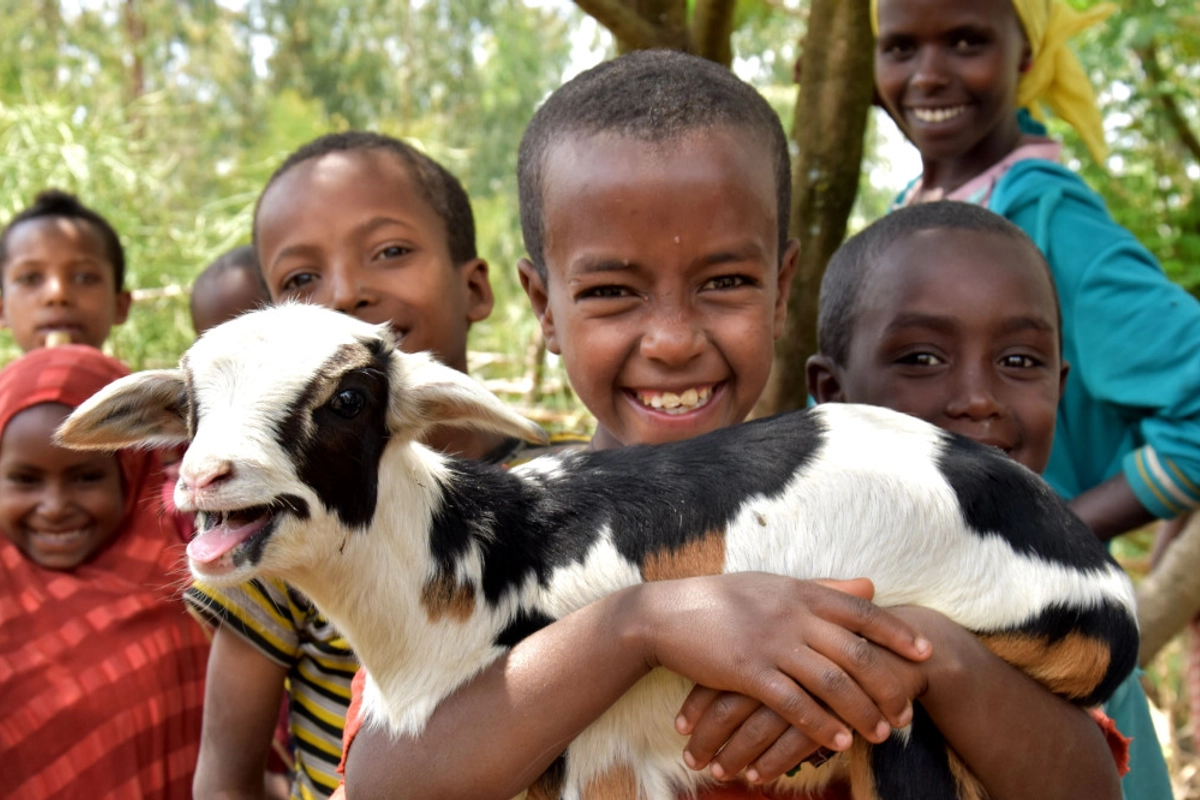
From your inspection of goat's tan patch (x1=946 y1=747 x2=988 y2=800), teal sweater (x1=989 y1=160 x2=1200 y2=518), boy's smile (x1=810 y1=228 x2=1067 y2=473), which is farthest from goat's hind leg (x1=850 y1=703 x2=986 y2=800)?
teal sweater (x1=989 y1=160 x2=1200 y2=518)

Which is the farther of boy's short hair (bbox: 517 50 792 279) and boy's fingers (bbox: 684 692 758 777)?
boy's short hair (bbox: 517 50 792 279)

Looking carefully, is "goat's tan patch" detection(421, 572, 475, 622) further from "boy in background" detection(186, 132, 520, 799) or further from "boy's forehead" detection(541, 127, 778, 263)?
"boy's forehead" detection(541, 127, 778, 263)

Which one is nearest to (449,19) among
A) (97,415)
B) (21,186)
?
(21,186)

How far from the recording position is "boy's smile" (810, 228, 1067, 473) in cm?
259

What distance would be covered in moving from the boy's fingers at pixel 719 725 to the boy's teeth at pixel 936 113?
8.13ft

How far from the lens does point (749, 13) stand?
635 centimetres

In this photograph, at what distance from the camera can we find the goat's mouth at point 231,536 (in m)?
1.79

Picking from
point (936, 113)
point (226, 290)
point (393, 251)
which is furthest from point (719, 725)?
point (226, 290)

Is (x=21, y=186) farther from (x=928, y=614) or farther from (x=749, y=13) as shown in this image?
(x=928, y=614)

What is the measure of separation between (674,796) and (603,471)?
1.96 feet

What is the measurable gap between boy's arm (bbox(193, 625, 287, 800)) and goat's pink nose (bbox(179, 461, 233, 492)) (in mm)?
863

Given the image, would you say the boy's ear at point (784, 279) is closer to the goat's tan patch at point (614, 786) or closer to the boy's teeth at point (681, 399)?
the boy's teeth at point (681, 399)

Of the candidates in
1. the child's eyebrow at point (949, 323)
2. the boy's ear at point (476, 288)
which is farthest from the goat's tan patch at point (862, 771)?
the boy's ear at point (476, 288)

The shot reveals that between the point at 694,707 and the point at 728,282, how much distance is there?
0.92m
